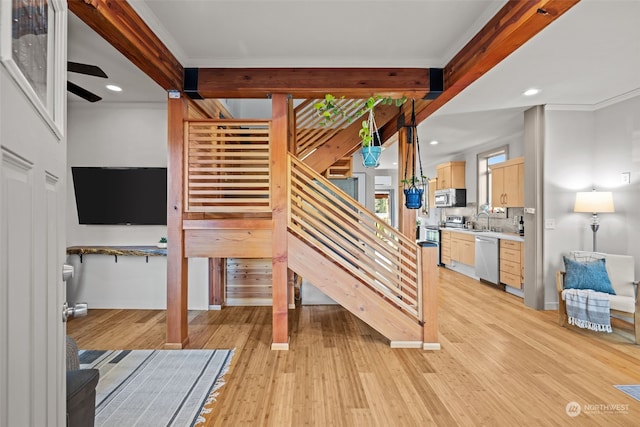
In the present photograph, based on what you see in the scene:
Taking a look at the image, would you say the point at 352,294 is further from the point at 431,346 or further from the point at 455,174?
the point at 455,174

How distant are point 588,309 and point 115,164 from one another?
5847mm

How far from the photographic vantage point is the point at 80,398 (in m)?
1.19

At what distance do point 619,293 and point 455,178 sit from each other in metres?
4.16

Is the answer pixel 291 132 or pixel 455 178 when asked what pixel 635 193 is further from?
pixel 291 132

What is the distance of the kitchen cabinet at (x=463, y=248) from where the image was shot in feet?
20.1

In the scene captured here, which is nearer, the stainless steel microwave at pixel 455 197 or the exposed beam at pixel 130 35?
the exposed beam at pixel 130 35

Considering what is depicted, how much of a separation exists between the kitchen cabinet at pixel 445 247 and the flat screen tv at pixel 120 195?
227 inches

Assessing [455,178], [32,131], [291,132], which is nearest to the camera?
[32,131]

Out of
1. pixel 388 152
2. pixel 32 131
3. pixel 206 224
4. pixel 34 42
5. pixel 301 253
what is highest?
pixel 388 152

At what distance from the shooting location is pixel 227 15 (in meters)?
2.33

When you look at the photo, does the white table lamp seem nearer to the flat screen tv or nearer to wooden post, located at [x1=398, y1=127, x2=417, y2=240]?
wooden post, located at [x1=398, y1=127, x2=417, y2=240]

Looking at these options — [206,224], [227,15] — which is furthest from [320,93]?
[206,224]

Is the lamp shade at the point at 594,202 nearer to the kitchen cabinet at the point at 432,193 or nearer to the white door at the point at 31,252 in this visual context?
the kitchen cabinet at the point at 432,193

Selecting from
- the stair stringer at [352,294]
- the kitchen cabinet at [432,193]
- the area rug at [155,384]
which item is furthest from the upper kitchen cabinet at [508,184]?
the area rug at [155,384]
